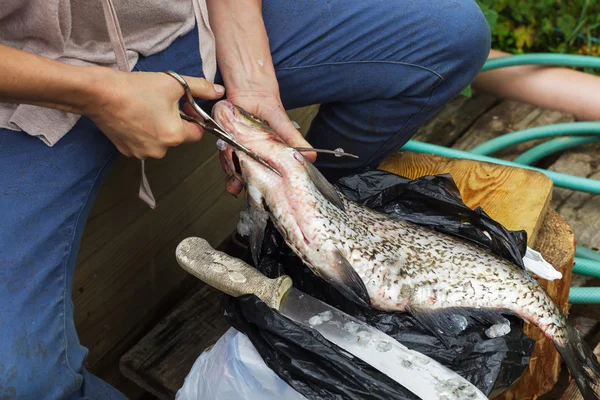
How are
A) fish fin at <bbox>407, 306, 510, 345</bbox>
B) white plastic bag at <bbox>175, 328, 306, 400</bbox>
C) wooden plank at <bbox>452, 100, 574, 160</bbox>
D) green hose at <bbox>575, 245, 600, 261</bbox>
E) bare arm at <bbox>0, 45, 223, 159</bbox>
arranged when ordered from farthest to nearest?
wooden plank at <bbox>452, 100, 574, 160</bbox> < green hose at <bbox>575, 245, 600, 261</bbox> < fish fin at <bbox>407, 306, 510, 345</bbox> < white plastic bag at <bbox>175, 328, 306, 400</bbox> < bare arm at <bbox>0, 45, 223, 159</bbox>

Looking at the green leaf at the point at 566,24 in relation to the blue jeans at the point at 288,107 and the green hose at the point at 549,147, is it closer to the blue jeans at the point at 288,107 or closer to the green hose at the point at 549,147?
the green hose at the point at 549,147

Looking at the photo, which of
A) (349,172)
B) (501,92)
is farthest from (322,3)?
(501,92)

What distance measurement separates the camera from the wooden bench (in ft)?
6.98

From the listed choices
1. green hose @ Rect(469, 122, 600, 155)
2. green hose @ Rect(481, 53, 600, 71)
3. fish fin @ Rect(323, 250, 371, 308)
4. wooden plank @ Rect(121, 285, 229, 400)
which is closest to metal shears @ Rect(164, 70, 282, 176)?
fish fin @ Rect(323, 250, 371, 308)

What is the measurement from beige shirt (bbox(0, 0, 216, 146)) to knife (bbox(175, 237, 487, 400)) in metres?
0.46

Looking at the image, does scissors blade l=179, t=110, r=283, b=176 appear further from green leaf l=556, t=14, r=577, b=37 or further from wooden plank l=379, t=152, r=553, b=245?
green leaf l=556, t=14, r=577, b=37

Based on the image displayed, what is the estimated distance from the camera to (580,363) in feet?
5.62

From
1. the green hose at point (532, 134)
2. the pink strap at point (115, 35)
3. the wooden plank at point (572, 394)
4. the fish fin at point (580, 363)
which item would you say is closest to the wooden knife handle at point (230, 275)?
Result: the pink strap at point (115, 35)

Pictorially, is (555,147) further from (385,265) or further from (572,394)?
(385,265)

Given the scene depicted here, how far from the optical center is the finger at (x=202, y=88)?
1.74 metres

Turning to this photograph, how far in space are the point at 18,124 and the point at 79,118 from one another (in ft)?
0.52

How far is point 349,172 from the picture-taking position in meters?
2.35

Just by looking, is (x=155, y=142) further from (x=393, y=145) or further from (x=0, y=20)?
(x=393, y=145)

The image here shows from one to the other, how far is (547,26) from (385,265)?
2756mm
